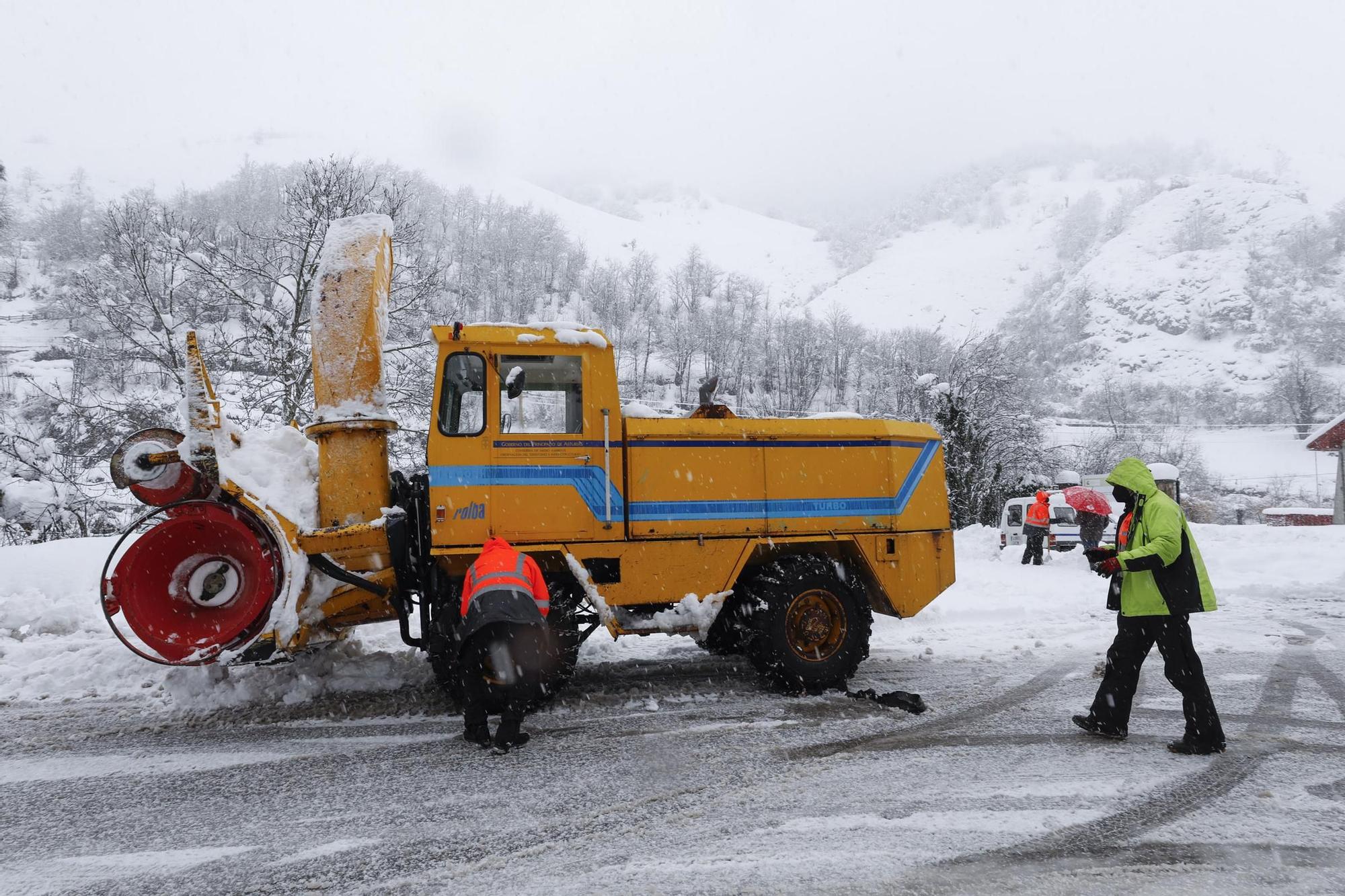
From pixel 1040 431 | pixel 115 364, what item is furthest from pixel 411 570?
pixel 1040 431

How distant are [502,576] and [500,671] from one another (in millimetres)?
571

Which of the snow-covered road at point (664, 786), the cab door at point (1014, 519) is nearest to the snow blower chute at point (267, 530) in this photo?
the snow-covered road at point (664, 786)

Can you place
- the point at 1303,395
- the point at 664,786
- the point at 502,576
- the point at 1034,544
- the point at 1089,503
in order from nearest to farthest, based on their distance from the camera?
the point at 664,786, the point at 502,576, the point at 1089,503, the point at 1034,544, the point at 1303,395

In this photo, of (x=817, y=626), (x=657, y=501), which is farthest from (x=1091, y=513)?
(x=657, y=501)

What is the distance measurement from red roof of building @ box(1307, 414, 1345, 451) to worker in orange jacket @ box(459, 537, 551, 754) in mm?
35378

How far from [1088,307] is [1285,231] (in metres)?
37.7

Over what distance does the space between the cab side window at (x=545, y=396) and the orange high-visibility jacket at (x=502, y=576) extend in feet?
3.79

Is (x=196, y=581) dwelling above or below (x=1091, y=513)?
above

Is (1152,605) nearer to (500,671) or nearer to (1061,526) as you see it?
(500,671)

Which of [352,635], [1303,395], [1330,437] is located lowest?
[352,635]

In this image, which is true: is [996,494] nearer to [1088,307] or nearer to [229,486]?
[229,486]

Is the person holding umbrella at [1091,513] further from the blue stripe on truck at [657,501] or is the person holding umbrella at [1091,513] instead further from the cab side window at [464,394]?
the cab side window at [464,394]

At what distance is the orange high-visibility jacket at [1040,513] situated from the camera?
47.5 feet

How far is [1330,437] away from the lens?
29.7m
